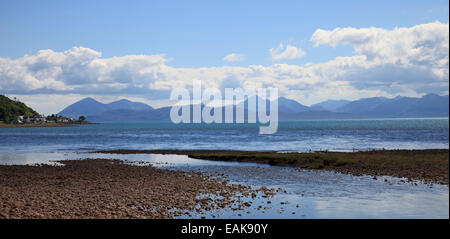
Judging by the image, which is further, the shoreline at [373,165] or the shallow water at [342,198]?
the shoreline at [373,165]

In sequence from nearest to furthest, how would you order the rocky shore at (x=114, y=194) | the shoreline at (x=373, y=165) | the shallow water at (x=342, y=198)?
the rocky shore at (x=114, y=194) < the shallow water at (x=342, y=198) < the shoreline at (x=373, y=165)

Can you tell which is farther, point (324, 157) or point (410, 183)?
point (324, 157)

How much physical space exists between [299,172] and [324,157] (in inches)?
362

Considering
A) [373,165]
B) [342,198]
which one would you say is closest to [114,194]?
[342,198]

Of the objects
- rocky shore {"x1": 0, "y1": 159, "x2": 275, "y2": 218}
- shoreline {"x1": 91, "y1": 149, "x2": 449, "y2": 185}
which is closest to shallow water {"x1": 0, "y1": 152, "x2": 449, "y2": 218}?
rocky shore {"x1": 0, "y1": 159, "x2": 275, "y2": 218}

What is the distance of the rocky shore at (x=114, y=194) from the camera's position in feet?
61.1

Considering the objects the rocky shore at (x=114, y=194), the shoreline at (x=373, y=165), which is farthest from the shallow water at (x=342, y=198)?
the shoreline at (x=373, y=165)

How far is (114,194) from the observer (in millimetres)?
24094

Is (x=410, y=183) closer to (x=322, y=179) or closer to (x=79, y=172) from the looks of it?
(x=322, y=179)

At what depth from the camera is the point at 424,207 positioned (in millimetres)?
21422

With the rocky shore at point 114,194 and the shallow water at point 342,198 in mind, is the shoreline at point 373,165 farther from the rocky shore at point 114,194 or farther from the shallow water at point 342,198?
the rocky shore at point 114,194

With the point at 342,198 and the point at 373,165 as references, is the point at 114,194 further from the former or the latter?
the point at 373,165

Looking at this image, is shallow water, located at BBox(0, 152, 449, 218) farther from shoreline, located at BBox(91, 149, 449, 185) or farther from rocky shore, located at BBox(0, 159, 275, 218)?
shoreline, located at BBox(91, 149, 449, 185)
